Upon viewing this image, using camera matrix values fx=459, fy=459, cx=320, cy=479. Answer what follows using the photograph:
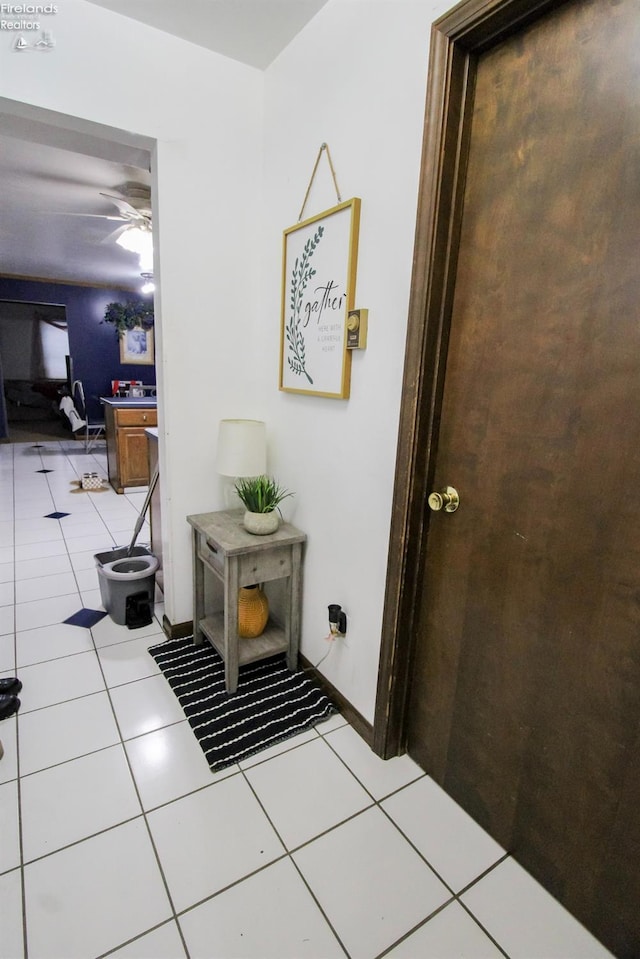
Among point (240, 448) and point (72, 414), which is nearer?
point (240, 448)

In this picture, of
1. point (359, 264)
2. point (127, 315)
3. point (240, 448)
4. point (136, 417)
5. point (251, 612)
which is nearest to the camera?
point (359, 264)

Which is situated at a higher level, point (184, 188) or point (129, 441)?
point (184, 188)

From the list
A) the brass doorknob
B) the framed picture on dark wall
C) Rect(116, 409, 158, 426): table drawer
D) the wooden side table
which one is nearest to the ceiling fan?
Rect(116, 409, 158, 426): table drawer

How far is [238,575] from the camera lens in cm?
174

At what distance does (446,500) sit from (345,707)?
0.95m

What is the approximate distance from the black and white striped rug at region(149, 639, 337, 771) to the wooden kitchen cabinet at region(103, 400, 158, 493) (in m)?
2.74

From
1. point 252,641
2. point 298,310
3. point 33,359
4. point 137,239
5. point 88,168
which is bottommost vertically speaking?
point 252,641

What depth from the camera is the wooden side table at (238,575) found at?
1751 mm

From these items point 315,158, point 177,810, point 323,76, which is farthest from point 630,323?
point 177,810

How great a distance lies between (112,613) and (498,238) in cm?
227

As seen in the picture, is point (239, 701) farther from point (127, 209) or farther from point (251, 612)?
point (127, 209)

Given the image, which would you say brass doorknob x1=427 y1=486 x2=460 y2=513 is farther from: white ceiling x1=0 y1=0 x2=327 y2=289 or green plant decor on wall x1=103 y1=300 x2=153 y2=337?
green plant decor on wall x1=103 y1=300 x2=153 y2=337

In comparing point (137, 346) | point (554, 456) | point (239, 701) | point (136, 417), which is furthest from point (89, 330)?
point (554, 456)

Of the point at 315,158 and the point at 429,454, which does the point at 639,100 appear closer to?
the point at 429,454
